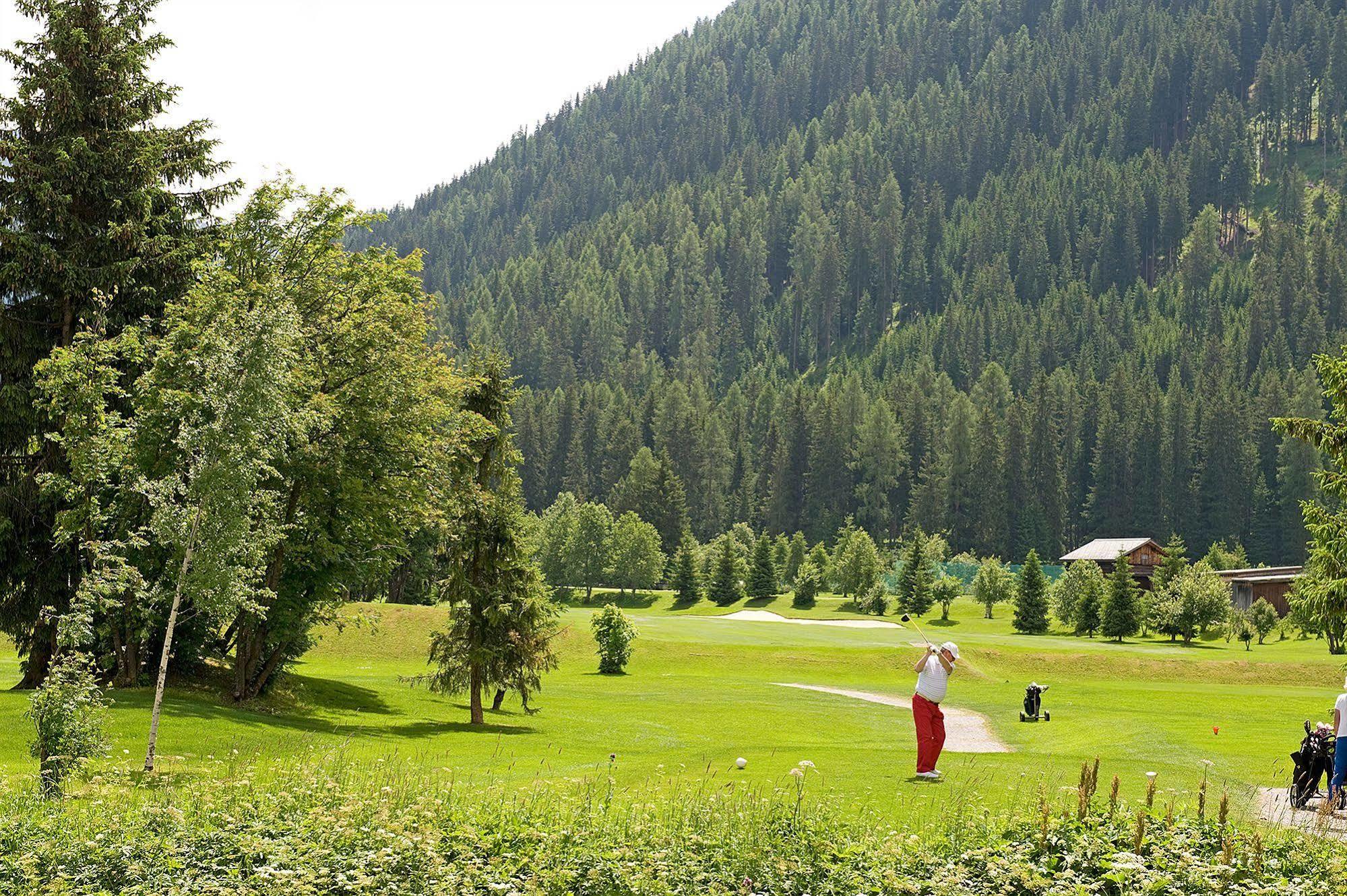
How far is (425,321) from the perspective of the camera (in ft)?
133

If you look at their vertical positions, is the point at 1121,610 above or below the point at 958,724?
above

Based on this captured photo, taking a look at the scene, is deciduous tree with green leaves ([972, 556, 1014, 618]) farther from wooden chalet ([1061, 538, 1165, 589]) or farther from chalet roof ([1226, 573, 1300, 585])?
chalet roof ([1226, 573, 1300, 585])

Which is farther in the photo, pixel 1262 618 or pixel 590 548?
pixel 590 548

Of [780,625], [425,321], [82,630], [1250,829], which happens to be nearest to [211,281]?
[425,321]

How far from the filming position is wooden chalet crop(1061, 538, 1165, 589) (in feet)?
348

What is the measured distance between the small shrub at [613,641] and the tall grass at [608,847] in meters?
37.8

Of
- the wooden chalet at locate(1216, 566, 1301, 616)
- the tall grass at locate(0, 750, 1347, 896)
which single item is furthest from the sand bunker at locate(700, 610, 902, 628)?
the tall grass at locate(0, 750, 1347, 896)

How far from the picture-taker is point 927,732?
67.4 feet

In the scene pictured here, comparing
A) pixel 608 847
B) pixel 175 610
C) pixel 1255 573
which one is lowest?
pixel 608 847

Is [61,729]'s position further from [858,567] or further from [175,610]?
[858,567]

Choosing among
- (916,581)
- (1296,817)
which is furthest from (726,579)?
(1296,817)

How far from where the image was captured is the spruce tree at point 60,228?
3189cm

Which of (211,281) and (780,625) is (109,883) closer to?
(211,281)

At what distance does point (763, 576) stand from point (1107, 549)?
3370cm
